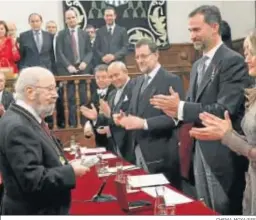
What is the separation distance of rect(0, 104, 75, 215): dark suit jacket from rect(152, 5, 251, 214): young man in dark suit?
851mm

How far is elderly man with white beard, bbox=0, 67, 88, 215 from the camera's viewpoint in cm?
220

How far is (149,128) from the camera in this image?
11.4 ft

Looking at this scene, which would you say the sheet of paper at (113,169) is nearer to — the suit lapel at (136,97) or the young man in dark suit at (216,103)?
the suit lapel at (136,97)

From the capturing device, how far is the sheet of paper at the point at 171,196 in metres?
2.50

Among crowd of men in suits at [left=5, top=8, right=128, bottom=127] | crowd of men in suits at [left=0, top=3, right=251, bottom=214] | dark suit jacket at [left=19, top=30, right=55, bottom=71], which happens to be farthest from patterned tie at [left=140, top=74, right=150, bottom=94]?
dark suit jacket at [left=19, top=30, right=55, bottom=71]

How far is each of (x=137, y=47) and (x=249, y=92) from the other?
4.55ft

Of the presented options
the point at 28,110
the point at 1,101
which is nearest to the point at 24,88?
the point at 28,110

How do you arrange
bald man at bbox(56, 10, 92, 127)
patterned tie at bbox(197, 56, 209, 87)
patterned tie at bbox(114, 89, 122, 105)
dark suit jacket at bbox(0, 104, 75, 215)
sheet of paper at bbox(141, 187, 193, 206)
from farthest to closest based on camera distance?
1. bald man at bbox(56, 10, 92, 127)
2. patterned tie at bbox(114, 89, 122, 105)
3. patterned tie at bbox(197, 56, 209, 87)
4. sheet of paper at bbox(141, 187, 193, 206)
5. dark suit jacket at bbox(0, 104, 75, 215)

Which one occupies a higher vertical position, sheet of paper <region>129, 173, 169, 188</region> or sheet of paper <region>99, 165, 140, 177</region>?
sheet of paper <region>129, 173, 169, 188</region>

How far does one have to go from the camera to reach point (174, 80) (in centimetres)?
364

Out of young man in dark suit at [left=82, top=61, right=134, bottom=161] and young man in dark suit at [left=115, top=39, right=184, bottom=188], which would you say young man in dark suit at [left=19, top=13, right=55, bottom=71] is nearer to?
young man in dark suit at [left=82, top=61, right=134, bottom=161]

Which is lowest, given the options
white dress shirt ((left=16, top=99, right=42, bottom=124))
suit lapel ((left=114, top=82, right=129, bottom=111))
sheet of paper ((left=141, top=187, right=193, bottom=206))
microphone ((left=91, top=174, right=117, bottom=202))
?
microphone ((left=91, top=174, right=117, bottom=202))

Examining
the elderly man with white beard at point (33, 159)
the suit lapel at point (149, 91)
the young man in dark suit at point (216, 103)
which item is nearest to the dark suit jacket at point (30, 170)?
the elderly man with white beard at point (33, 159)

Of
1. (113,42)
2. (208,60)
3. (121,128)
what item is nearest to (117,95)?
(121,128)
